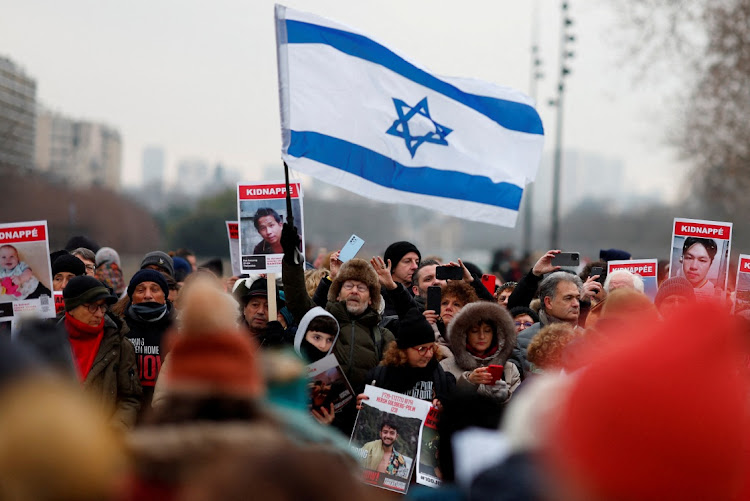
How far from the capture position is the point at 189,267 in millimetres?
11180

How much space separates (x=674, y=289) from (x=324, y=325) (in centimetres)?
299

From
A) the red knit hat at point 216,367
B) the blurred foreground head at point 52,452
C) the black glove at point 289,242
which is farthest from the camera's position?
the black glove at point 289,242

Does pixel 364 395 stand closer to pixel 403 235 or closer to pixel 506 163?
pixel 506 163

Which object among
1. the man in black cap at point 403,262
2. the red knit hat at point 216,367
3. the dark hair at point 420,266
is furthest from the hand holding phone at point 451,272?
the red knit hat at point 216,367

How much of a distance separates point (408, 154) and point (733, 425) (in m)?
5.34

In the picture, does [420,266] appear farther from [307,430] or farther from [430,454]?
[307,430]

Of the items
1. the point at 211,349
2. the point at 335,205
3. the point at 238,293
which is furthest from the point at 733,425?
the point at 335,205

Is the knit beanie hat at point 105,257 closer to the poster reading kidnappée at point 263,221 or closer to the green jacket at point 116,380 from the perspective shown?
the poster reading kidnappée at point 263,221

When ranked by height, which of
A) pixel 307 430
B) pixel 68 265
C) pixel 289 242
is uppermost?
pixel 289 242

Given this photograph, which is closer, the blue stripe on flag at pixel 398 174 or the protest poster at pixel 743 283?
the blue stripe on flag at pixel 398 174

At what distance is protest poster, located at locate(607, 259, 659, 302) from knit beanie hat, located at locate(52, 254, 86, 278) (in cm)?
456

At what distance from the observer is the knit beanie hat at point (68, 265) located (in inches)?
328

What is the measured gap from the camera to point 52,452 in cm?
206

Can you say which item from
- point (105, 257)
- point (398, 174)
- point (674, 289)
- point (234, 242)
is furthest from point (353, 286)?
point (105, 257)
